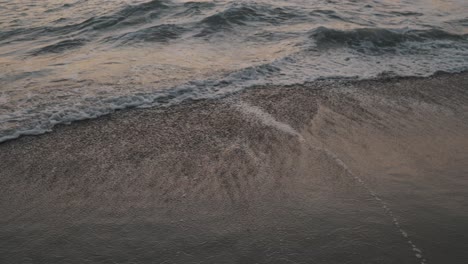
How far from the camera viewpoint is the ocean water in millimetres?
5645

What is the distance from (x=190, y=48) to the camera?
7590 millimetres

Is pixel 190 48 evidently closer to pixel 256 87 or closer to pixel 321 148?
pixel 256 87

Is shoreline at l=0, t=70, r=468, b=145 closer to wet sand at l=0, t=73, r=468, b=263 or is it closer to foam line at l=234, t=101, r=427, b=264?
wet sand at l=0, t=73, r=468, b=263

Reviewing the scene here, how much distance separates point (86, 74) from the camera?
6.32m

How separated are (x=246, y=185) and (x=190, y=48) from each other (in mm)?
4424

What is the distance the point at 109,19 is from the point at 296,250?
8214 mm

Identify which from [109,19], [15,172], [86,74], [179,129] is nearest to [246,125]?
[179,129]

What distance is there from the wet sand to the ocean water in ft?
2.04

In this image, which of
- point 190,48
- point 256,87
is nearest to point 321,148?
point 256,87

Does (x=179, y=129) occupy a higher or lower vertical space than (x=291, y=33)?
lower

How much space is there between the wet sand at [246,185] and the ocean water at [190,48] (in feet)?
2.04

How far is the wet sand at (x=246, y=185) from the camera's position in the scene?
3000mm

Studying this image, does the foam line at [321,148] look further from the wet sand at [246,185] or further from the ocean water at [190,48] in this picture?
the ocean water at [190,48]

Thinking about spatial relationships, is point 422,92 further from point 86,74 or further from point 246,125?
point 86,74
